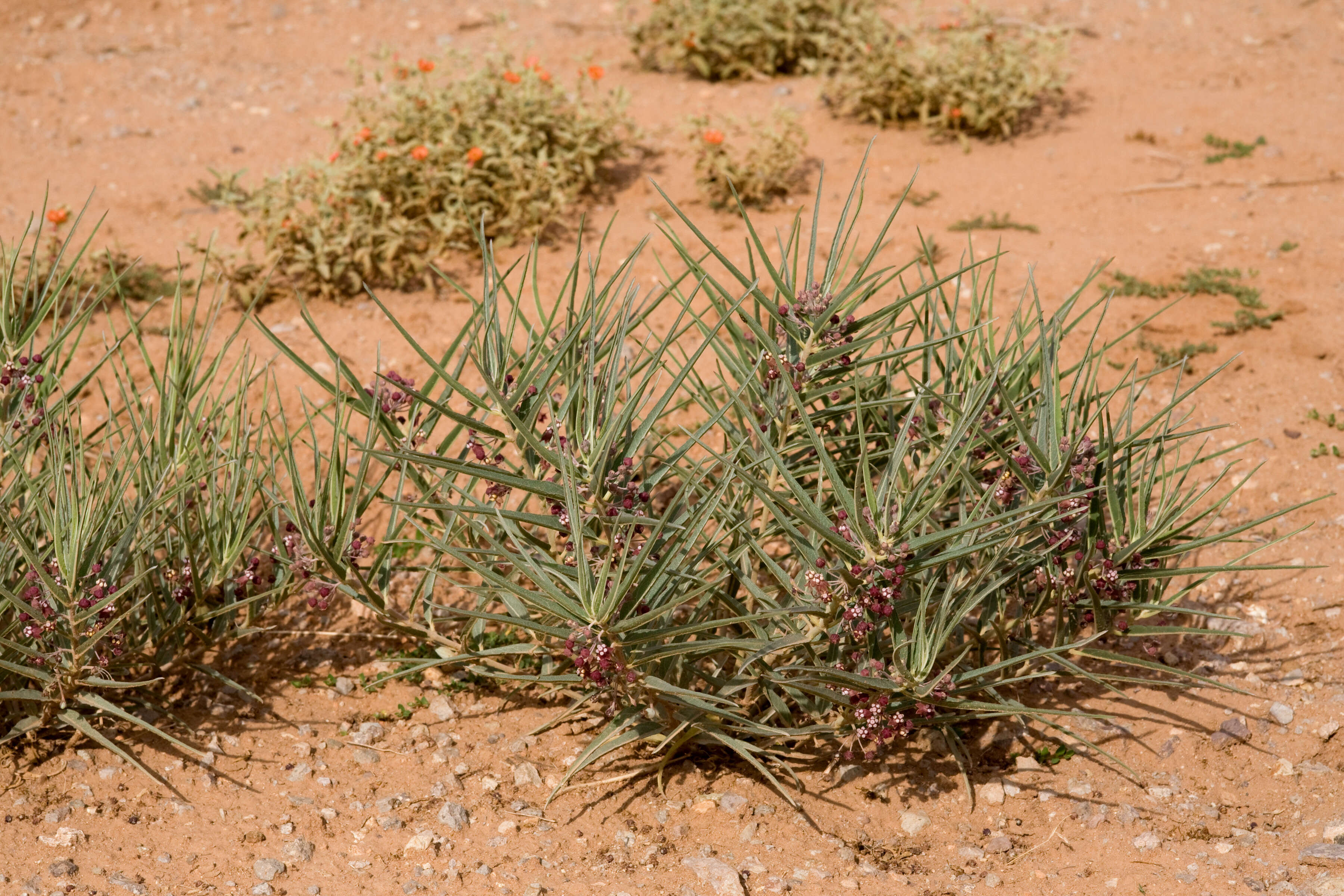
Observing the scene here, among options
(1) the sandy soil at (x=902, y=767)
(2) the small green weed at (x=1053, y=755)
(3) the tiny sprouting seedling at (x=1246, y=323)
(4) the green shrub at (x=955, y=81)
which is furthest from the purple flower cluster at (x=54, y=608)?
(4) the green shrub at (x=955, y=81)

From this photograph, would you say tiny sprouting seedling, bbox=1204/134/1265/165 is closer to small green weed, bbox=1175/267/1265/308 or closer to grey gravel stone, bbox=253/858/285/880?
small green weed, bbox=1175/267/1265/308

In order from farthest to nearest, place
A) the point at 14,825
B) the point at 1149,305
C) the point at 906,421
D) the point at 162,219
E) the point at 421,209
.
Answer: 1. the point at 162,219
2. the point at 421,209
3. the point at 1149,305
4. the point at 14,825
5. the point at 906,421

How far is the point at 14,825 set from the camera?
2232 mm

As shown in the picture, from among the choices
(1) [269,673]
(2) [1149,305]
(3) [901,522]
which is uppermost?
(3) [901,522]

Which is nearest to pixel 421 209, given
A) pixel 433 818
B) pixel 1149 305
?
pixel 1149 305

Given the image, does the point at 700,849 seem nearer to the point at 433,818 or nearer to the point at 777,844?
the point at 777,844

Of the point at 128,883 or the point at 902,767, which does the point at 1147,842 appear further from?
the point at 128,883

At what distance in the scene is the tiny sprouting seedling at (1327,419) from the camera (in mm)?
3486

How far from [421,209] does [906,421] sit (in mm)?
3307

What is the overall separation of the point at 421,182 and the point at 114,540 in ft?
8.64

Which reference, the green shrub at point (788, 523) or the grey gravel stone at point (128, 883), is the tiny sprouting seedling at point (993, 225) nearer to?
the green shrub at point (788, 523)

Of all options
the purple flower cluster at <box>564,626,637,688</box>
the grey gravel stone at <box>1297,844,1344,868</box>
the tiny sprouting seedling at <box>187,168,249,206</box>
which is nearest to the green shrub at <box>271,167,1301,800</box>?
the purple flower cluster at <box>564,626,637,688</box>

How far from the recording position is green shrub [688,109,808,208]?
16.4 ft

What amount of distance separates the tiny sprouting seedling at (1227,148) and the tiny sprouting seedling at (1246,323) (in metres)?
1.45
